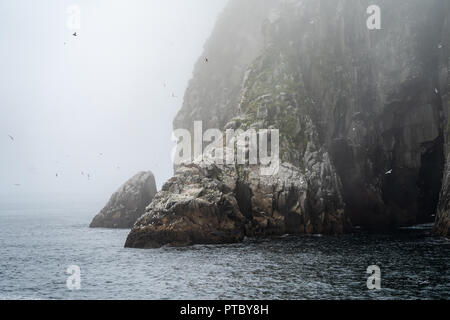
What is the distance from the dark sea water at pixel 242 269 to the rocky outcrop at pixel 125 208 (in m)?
28.9

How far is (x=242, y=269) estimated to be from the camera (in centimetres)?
4397

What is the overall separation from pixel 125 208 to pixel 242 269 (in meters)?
58.8

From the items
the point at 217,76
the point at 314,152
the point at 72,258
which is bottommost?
the point at 72,258

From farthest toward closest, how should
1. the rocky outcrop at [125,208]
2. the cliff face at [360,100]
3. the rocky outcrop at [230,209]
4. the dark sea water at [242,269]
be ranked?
1. the rocky outcrop at [125,208]
2. the cliff face at [360,100]
3. the rocky outcrop at [230,209]
4. the dark sea water at [242,269]

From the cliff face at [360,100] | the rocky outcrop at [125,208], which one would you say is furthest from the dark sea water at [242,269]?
the rocky outcrop at [125,208]

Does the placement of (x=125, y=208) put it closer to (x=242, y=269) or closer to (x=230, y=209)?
(x=230, y=209)

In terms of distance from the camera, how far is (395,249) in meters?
54.6

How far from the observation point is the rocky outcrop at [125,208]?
96688 millimetres

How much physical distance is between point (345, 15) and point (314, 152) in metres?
32.9

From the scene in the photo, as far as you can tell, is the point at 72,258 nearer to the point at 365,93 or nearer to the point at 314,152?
the point at 314,152

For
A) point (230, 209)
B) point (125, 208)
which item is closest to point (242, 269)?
Result: point (230, 209)

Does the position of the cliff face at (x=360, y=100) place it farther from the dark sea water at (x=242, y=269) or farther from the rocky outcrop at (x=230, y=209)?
the dark sea water at (x=242, y=269)

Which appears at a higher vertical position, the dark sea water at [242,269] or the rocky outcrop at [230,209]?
the rocky outcrop at [230,209]
